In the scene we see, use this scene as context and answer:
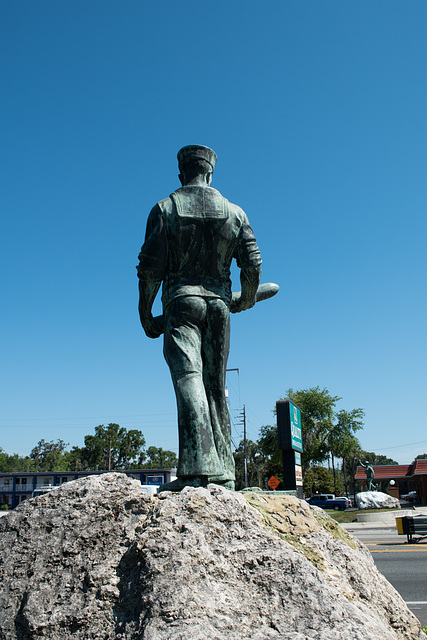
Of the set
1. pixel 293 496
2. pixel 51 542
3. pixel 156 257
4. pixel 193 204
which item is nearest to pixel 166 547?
pixel 51 542

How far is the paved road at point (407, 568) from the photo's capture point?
680cm

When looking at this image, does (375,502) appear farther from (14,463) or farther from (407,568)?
(14,463)

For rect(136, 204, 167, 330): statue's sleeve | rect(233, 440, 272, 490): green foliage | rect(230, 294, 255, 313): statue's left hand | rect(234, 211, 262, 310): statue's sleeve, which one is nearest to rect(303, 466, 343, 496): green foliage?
rect(233, 440, 272, 490): green foliage

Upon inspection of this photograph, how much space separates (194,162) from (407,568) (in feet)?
29.2

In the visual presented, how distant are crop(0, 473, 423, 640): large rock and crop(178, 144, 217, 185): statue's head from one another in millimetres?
2373

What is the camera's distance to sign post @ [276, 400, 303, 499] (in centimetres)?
1906

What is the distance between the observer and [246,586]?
88.4 inches

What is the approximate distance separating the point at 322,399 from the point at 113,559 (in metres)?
49.6

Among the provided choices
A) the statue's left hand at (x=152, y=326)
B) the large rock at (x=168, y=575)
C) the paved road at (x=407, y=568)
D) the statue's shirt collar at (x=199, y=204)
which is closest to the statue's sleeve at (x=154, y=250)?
→ the statue's shirt collar at (x=199, y=204)

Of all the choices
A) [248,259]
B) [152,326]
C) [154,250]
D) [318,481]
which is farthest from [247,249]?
[318,481]

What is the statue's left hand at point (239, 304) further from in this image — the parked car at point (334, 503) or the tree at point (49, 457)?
the tree at point (49, 457)

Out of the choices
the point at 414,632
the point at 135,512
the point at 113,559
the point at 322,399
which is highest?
the point at 322,399

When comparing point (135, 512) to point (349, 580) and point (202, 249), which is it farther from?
point (202, 249)

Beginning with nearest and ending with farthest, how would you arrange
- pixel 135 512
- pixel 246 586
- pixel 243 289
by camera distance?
pixel 246 586 → pixel 135 512 → pixel 243 289
